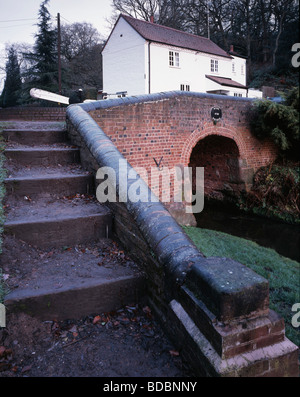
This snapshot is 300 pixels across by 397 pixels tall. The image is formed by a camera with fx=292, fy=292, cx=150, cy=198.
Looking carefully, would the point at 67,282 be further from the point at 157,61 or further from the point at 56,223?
the point at 157,61

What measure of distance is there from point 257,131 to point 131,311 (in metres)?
9.94

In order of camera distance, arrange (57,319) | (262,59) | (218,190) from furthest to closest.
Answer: (262,59)
(218,190)
(57,319)

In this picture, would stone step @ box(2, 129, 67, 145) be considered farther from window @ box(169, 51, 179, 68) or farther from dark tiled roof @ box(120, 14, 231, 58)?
window @ box(169, 51, 179, 68)

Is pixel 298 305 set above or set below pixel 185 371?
below

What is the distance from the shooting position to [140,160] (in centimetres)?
767

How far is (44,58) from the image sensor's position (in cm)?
2272

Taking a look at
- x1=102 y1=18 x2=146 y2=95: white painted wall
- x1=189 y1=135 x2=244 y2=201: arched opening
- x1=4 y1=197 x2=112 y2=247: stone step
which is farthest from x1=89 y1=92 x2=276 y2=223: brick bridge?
x1=102 y1=18 x2=146 y2=95: white painted wall

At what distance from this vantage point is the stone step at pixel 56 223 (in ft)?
9.34

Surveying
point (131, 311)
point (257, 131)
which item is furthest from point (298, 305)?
point (257, 131)

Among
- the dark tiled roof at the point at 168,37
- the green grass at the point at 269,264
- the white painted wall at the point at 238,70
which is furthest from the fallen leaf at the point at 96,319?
the white painted wall at the point at 238,70

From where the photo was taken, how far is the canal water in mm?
8594

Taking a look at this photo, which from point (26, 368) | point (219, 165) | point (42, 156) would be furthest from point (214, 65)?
point (26, 368)

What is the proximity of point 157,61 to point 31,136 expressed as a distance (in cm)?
1712

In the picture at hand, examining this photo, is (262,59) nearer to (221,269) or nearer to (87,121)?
(87,121)
